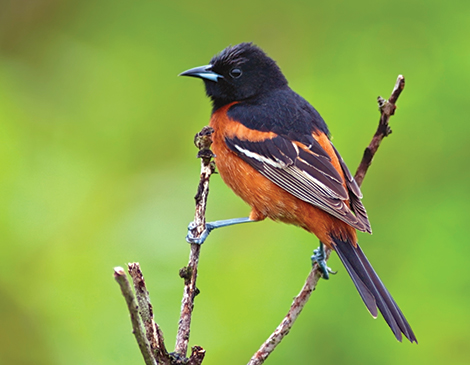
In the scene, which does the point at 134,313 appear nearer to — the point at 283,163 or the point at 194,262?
the point at 194,262

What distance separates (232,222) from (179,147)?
973 mm

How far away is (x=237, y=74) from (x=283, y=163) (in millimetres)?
875

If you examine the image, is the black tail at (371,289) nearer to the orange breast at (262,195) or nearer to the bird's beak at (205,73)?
the orange breast at (262,195)

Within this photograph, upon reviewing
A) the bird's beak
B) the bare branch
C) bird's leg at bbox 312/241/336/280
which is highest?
the bird's beak

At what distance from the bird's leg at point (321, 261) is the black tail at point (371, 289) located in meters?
0.13

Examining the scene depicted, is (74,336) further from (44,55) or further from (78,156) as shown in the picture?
(44,55)

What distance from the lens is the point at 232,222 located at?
12.1ft

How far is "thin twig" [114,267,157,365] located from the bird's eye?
8.93ft

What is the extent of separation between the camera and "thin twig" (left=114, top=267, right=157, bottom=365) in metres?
1.67

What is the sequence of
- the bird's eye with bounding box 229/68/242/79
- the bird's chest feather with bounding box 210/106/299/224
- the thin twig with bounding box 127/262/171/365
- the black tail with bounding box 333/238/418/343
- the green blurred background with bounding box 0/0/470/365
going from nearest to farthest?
the thin twig with bounding box 127/262/171/365, the black tail with bounding box 333/238/418/343, the green blurred background with bounding box 0/0/470/365, the bird's chest feather with bounding box 210/106/299/224, the bird's eye with bounding box 229/68/242/79

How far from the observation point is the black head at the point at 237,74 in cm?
419

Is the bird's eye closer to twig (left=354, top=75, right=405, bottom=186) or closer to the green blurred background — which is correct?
the green blurred background

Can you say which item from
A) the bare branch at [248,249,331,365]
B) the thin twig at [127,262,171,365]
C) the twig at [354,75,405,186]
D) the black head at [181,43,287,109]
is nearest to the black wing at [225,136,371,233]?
the twig at [354,75,405,186]

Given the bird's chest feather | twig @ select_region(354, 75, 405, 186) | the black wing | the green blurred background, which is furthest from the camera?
the bird's chest feather
